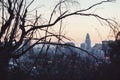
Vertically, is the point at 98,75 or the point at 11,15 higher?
the point at 11,15

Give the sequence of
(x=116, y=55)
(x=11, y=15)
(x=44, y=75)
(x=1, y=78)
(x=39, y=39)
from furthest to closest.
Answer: (x=116, y=55) → (x=44, y=75) → (x=39, y=39) → (x=11, y=15) → (x=1, y=78)

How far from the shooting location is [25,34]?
15852mm

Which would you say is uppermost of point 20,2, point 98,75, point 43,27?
point 20,2

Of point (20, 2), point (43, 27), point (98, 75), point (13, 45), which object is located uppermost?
point (20, 2)

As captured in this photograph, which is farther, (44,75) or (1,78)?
(44,75)

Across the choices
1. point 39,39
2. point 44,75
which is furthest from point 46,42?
point 44,75

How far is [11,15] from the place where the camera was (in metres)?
15.0

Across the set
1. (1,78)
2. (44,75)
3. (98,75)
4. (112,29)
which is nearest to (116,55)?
(98,75)

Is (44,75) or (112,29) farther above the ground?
(112,29)

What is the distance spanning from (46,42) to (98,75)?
12.4 m

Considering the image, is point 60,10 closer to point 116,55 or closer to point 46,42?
point 46,42

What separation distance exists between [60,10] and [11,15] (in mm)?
2821

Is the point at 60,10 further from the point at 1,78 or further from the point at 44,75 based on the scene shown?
the point at 44,75

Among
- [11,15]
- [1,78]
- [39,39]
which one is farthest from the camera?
[39,39]
